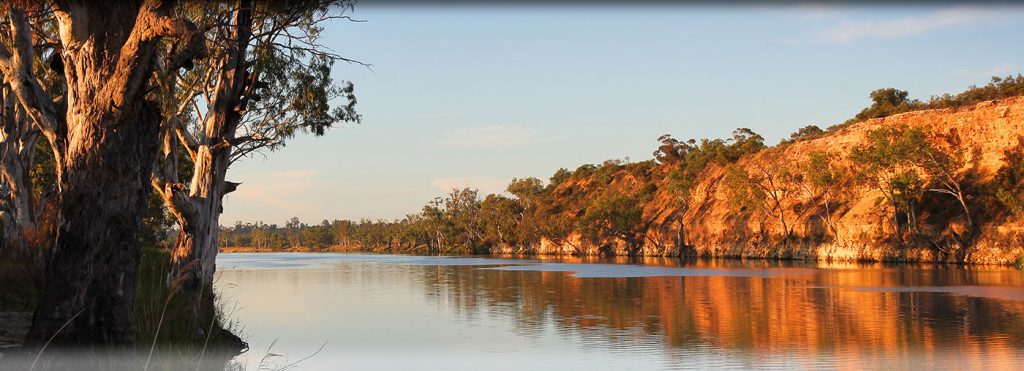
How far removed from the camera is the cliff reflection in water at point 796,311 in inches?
651

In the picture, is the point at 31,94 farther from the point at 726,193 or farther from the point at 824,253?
the point at 726,193

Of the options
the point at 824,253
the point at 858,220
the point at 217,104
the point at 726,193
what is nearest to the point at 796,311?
the point at 217,104

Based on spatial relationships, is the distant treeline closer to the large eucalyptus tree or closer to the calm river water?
the calm river water

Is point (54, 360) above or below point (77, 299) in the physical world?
below

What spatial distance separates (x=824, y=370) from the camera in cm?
1363

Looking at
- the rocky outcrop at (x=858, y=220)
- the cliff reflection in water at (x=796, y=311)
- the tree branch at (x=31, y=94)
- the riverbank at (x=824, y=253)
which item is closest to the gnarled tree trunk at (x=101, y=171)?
the tree branch at (x=31, y=94)

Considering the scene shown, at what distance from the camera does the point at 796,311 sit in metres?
24.0

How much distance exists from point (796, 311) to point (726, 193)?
63.1 metres

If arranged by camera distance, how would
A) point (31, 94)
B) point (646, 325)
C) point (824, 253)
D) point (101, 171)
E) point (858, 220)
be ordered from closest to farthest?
point (101, 171)
point (31, 94)
point (646, 325)
point (858, 220)
point (824, 253)

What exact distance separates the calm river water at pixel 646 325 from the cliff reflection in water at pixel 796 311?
44mm

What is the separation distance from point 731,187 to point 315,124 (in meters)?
63.0

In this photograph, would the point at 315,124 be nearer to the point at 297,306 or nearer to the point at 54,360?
the point at 297,306

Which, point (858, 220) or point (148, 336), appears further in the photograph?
point (858, 220)

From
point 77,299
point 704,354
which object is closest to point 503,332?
point 704,354
